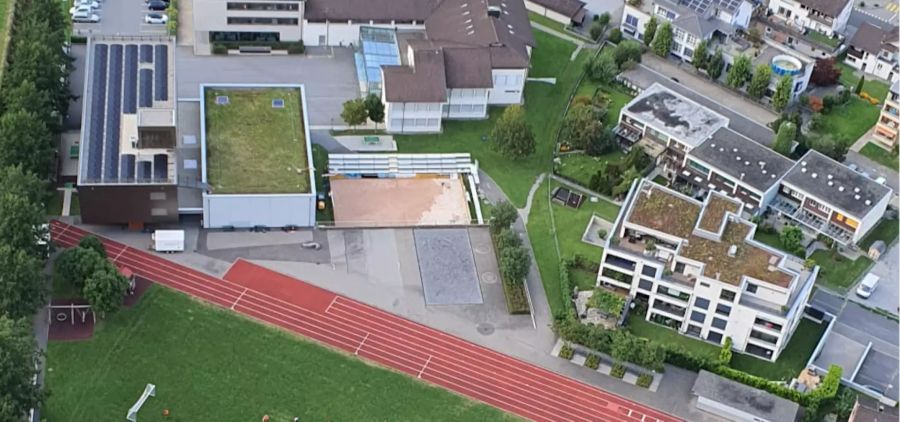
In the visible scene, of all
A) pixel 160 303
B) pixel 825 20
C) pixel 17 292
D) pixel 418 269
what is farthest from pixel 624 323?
pixel 825 20

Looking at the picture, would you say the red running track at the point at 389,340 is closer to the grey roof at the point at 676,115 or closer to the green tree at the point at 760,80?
the grey roof at the point at 676,115

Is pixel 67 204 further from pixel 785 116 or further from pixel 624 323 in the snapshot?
pixel 785 116

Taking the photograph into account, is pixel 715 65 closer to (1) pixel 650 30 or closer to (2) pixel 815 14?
(1) pixel 650 30

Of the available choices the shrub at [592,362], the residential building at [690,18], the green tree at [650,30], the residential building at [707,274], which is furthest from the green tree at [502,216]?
the residential building at [690,18]

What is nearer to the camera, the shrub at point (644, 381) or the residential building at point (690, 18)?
the shrub at point (644, 381)

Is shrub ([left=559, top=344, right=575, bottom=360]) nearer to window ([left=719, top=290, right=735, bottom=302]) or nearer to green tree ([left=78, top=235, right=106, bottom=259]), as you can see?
window ([left=719, top=290, right=735, bottom=302])

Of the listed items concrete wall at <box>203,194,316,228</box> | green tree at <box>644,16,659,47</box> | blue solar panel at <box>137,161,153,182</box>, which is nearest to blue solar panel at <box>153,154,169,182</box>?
blue solar panel at <box>137,161,153,182</box>
